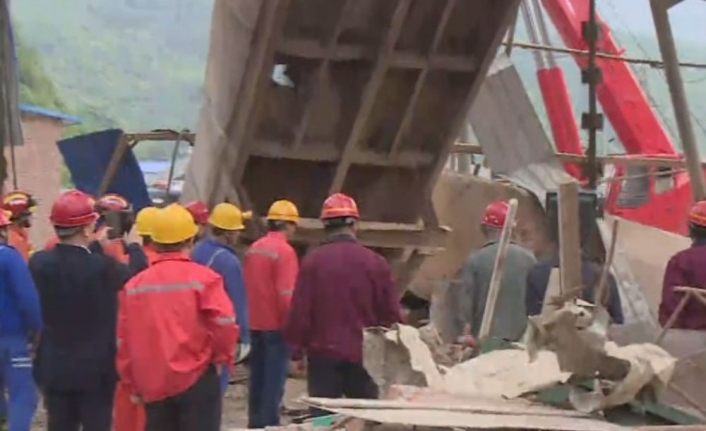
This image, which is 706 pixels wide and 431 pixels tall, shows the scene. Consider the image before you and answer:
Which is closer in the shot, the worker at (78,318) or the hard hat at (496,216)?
the worker at (78,318)

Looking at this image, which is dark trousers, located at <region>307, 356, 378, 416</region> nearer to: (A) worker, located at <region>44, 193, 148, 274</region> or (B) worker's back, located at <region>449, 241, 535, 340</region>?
(B) worker's back, located at <region>449, 241, 535, 340</region>

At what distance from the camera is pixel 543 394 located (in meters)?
4.81

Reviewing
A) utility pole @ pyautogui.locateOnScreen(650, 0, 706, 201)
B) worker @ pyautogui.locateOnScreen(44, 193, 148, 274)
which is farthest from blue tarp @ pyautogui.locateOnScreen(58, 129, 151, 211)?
utility pole @ pyautogui.locateOnScreen(650, 0, 706, 201)

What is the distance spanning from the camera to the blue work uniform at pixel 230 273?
292 inches

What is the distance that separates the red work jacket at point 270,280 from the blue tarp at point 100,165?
3102 millimetres

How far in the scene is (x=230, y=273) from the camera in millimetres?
7547

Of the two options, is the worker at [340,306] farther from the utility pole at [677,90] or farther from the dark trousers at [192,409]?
the utility pole at [677,90]

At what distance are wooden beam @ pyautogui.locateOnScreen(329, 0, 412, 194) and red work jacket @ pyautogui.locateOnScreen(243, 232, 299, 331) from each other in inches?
58.8

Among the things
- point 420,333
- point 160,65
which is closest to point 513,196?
point 420,333

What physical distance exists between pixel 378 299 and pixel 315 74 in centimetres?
276

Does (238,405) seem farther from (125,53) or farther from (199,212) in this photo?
(125,53)

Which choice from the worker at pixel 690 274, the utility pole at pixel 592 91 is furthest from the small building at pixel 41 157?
the worker at pixel 690 274

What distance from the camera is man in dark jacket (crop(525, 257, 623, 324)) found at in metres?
7.09

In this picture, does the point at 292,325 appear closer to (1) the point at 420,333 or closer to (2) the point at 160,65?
(1) the point at 420,333
